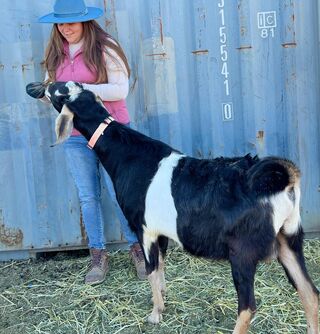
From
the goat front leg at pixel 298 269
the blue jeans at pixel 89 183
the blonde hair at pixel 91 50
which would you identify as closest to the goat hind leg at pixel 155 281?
the blue jeans at pixel 89 183

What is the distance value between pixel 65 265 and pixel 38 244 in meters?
0.37

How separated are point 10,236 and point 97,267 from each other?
3.46ft

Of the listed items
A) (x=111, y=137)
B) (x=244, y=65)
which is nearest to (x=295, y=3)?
(x=244, y=65)

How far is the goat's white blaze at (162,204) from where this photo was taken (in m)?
3.67

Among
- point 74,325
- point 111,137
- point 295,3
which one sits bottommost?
point 74,325

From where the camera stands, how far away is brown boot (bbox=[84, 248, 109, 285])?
4.73m

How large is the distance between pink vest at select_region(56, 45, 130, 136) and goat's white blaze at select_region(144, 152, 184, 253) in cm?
84

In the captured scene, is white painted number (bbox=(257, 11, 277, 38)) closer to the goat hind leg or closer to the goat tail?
the goat tail

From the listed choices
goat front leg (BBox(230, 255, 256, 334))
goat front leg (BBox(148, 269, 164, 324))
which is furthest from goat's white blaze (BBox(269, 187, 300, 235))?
goat front leg (BBox(148, 269, 164, 324))

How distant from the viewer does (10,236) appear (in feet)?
17.6

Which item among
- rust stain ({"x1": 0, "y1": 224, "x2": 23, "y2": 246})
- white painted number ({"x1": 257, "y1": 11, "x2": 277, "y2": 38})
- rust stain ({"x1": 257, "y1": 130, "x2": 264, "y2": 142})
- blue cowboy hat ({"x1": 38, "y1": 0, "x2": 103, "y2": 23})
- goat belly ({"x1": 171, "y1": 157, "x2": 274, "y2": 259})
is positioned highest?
blue cowboy hat ({"x1": 38, "y1": 0, "x2": 103, "y2": 23})

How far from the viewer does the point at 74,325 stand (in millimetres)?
4078

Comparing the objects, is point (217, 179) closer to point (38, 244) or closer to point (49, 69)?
point (49, 69)

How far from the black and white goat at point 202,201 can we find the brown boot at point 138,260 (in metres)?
0.56
